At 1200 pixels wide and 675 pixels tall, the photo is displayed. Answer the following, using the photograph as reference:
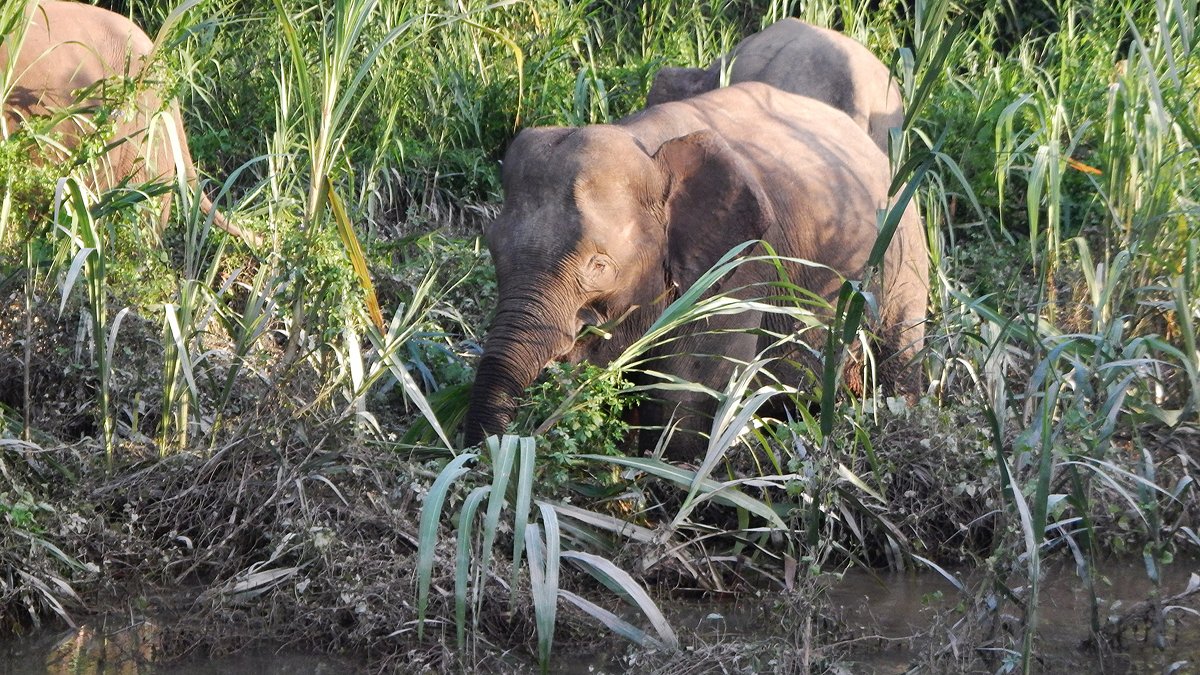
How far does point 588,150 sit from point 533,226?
0.94 feet

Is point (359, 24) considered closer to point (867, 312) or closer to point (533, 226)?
point (533, 226)

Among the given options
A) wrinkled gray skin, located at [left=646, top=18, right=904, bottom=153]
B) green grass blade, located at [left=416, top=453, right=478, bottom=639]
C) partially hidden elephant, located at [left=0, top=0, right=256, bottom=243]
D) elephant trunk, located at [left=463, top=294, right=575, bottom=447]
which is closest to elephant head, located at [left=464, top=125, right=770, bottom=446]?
elephant trunk, located at [left=463, top=294, right=575, bottom=447]

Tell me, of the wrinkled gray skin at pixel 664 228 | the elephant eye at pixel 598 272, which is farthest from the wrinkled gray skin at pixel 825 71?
the elephant eye at pixel 598 272

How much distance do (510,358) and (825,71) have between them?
3.34 m

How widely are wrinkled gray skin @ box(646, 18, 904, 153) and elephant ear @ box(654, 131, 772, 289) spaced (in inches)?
88.9

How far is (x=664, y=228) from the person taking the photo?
16.4ft

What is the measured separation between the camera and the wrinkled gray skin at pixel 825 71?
7340 millimetres

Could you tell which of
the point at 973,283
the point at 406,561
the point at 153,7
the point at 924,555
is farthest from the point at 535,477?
the point at 153,7

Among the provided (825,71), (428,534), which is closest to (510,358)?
(428,534)

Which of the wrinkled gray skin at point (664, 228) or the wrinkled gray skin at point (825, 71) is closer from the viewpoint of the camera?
the wrinkled gray skin at point (664, 228)

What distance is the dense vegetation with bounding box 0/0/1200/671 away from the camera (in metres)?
3.73

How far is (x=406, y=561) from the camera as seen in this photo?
4.03m

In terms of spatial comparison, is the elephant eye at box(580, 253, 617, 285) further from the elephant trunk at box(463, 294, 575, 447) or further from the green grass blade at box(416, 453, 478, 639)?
the green grass blade at box(416, 453, 478, 639)

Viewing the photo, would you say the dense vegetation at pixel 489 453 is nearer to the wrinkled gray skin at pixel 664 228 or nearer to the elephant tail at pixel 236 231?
the elephant tail at pixel 236 231
